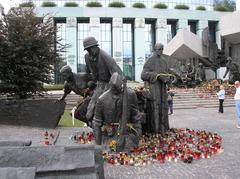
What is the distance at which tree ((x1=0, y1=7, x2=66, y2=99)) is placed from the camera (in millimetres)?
17328

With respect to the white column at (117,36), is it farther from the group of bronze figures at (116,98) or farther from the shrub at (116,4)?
the group of bronze figures at (116,98)

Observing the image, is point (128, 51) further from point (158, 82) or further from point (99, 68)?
point (99, 68)

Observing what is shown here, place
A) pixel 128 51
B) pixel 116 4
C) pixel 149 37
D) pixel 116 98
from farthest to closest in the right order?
pixel 149 37 → pixel 128 51 → pixel 116 4 → pixel 116 98

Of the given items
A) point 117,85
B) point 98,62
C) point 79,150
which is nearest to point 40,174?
point 79,150

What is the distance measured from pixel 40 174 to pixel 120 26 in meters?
50.9

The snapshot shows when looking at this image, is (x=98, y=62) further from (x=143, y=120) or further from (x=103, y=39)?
(x=103, y=39)

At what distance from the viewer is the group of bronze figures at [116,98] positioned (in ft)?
24.6

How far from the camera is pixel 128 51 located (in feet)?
201

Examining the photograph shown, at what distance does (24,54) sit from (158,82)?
905 centimetres

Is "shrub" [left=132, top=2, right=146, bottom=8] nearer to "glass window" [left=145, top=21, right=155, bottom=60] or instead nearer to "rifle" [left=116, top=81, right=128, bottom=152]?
"glass window" [left=145, top=21, right=155, bottom=60]

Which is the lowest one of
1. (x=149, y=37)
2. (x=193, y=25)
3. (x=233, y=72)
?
(x=233, y=72)

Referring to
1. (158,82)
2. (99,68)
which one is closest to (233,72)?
(158,82)

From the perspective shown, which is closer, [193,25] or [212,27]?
[193,25]

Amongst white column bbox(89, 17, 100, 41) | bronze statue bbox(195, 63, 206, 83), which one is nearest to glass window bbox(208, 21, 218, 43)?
white column bbox(89, 17, 100, 41)
